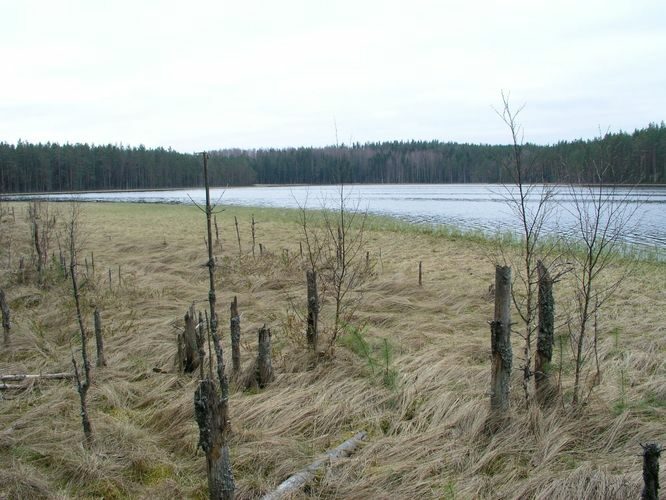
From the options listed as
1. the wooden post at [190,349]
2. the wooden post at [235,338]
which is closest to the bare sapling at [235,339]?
the wooden post at [235,338]

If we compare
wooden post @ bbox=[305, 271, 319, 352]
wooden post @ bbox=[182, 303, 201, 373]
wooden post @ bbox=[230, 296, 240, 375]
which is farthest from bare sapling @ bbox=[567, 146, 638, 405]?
wooden post @ bbox=[182, 303, 201, 373]

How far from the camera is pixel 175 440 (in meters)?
3.87

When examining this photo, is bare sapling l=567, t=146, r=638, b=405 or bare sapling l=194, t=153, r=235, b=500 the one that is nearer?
bare sapling l=194, t=153, r=235, b=500

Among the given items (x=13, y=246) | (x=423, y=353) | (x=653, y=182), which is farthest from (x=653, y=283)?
(x=653, y=182)

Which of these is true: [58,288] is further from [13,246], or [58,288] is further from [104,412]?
[13,246]

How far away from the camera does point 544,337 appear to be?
3.89m

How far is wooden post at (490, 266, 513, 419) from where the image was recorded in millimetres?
3613

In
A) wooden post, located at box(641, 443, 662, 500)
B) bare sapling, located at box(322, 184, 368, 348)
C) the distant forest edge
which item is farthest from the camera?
the distant forest edge

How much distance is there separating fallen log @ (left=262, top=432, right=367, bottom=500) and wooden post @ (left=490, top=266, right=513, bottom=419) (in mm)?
1092

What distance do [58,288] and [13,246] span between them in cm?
663

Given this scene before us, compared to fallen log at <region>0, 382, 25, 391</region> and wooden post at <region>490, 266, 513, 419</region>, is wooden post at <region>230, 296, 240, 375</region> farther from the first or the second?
wooden post at <region>490, 266, 513, 419</region>

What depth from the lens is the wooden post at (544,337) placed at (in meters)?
3.86

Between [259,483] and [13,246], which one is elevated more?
[13,246]

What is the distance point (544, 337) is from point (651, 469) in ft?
5.76
